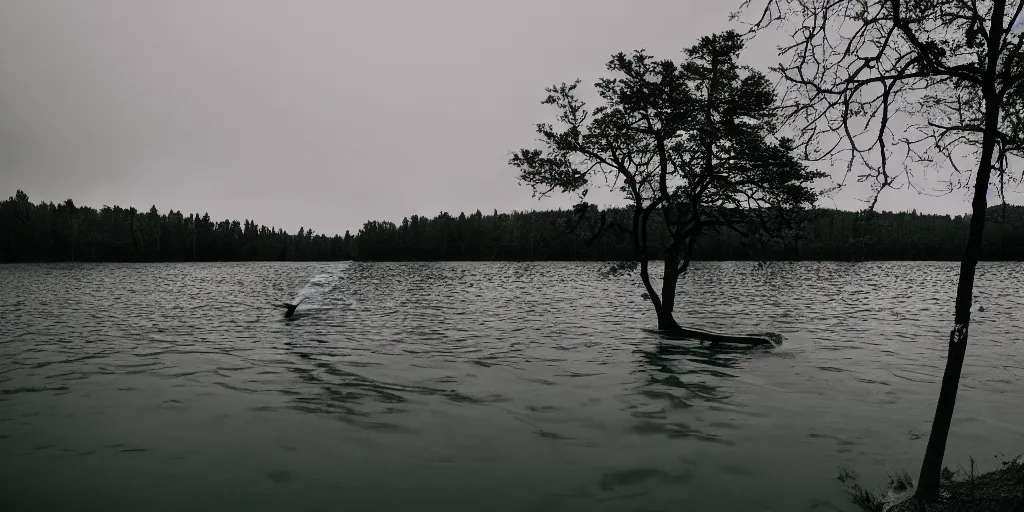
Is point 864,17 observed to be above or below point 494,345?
above

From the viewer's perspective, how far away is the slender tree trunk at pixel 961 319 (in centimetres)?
605

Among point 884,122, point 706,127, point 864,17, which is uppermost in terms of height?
point 706,127

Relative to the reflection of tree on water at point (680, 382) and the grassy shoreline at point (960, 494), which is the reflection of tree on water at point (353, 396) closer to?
the reflection of tree on water at point (680, 382)

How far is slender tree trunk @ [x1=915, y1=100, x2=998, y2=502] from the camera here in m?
6.05

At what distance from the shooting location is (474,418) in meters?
12.1

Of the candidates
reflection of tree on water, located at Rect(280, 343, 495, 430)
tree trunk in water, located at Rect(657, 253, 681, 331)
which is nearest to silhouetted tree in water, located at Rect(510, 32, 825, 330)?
tree trunk in water, located at Rect(657, 253, 681, 331)

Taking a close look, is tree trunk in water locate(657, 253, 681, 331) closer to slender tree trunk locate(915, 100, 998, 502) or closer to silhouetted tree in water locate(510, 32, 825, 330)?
silhouetted tree in water locate(510, 32, 825, 330)

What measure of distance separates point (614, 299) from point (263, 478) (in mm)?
39114

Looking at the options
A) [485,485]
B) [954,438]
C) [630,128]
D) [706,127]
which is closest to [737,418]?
[954,438]

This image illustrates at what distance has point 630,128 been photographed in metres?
22.4

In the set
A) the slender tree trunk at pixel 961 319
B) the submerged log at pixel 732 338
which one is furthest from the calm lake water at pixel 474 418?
the slender tree trunk at pixel 961 319

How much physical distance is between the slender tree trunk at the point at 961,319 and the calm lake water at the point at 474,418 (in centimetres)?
150

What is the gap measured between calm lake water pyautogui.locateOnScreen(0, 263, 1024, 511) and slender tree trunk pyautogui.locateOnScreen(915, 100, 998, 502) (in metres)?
1.50

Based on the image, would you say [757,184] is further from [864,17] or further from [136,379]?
[136,379]
